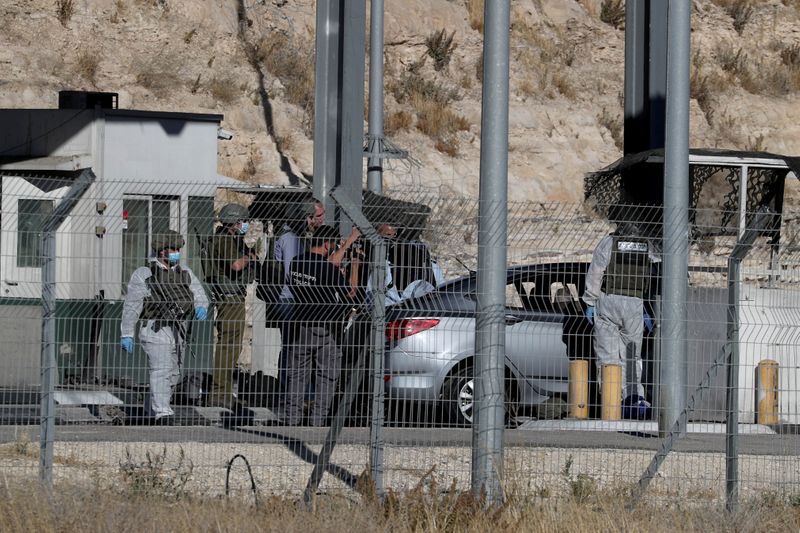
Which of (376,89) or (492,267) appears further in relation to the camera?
(376,89)

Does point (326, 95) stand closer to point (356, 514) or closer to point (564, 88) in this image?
point (356, 514)

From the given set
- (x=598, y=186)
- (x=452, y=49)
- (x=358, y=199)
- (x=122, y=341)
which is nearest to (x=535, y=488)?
(x=122, y=341)

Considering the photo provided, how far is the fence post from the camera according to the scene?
8031 millimetres

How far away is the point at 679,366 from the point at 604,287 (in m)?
1.28

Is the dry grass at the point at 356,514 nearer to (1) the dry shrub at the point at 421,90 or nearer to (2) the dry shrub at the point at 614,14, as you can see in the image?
(1) the dry shrub at the point at 421,90

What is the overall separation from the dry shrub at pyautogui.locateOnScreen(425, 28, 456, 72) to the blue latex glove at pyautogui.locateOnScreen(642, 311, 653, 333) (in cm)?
2326

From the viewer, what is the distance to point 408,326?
1006 cm

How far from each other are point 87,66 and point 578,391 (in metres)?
21.1

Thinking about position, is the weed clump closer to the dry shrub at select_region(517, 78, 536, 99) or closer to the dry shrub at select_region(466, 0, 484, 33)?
the dry shrub at select_region(517, 78, 536, 99)

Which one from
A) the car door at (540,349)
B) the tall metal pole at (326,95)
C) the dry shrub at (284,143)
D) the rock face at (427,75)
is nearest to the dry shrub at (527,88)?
the rock face at (427,75)

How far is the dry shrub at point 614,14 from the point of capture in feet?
124

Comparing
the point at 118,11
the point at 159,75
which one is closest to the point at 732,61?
the point at 159,75

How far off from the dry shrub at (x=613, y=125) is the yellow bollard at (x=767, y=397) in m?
21.5

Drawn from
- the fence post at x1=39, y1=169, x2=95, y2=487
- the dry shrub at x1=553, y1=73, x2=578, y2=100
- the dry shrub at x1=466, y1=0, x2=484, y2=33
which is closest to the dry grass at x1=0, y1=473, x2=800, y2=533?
the fence post at x1=39, y1=169, x2=95, y2=487
